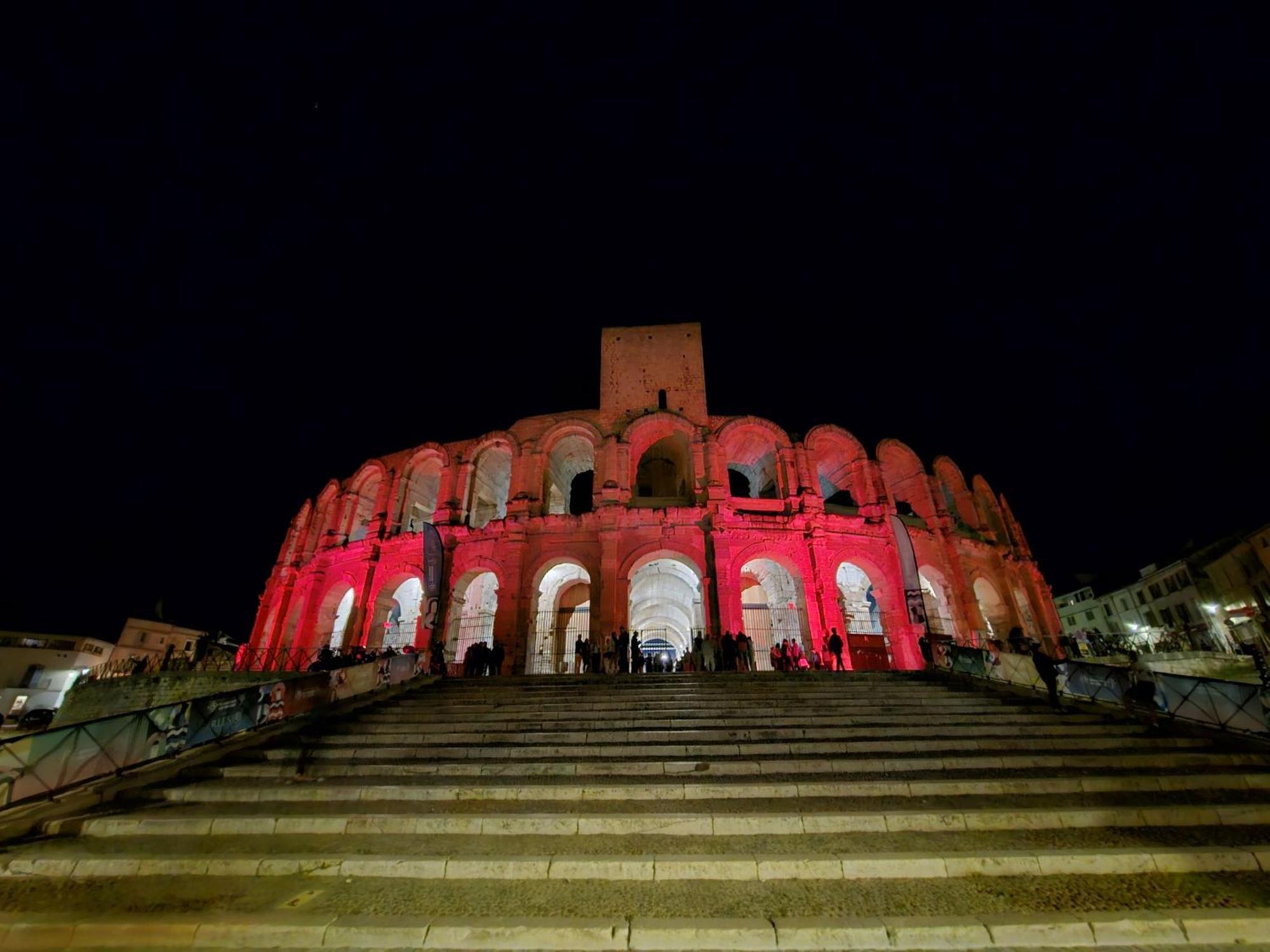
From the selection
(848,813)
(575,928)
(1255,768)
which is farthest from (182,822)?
(1255,768)

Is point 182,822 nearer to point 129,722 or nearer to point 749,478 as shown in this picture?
point 129,722

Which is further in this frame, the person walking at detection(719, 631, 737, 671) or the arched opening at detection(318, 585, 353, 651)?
the arched opening at detection(318, 585, 353, 651)

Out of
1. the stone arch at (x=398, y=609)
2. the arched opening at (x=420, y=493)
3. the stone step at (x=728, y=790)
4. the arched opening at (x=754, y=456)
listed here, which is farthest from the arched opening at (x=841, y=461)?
the stone arch at (x=398, y=609)

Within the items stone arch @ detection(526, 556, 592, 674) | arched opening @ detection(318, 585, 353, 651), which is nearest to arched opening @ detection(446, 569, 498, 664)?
stone arch @ detection(526, 556, 592, 674)

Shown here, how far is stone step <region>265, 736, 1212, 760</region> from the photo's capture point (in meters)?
6.52

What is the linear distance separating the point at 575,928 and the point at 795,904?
1574mm

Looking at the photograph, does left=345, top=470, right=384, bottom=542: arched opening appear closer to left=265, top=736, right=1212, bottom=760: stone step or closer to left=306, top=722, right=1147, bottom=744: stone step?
left=306, top=722, right=1147, bottom=744: stone step

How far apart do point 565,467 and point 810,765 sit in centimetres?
1836

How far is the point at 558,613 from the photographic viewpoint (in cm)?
1941

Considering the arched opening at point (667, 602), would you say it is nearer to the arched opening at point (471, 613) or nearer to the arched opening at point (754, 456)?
the arched opening at point (754, 456)

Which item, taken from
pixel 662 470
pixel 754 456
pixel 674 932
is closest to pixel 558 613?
pixel 662 470

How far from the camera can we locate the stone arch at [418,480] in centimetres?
2088

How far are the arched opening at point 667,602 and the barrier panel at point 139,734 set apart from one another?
34.7 feet

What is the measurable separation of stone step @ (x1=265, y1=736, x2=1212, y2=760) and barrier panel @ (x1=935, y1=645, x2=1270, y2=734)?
24.0 inches
